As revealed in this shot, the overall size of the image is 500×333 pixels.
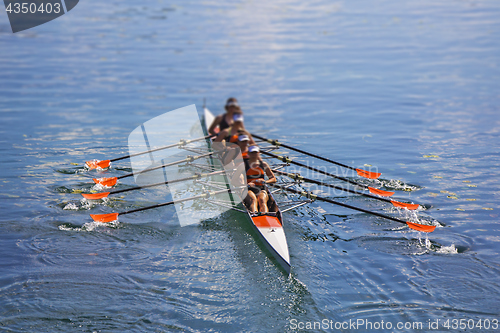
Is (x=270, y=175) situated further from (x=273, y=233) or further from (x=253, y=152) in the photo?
(x=273, y=233)

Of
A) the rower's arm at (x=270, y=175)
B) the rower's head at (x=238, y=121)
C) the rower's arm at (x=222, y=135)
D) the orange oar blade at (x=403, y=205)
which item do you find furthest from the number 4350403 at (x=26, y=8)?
the orange oar blade at (x=403, y=205)

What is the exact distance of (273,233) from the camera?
1030 cm

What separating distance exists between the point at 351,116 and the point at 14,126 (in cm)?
1613

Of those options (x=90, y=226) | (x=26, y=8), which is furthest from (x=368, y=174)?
(x=26, y=8)

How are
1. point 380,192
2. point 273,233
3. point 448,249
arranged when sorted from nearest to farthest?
point 273,233 → point 448,249 → point 380,192

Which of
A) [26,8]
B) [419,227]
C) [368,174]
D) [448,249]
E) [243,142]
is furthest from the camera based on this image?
[26,8]

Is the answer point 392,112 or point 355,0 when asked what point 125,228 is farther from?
point 355,0

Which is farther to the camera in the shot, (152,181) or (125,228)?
(152,181)

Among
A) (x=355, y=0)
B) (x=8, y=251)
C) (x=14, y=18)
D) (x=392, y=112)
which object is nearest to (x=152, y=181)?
(x=8, y=251)

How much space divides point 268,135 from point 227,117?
4.52 meters

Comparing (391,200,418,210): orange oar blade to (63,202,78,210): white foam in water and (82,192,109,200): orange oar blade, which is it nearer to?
(82,192,109,200): orange oar blade

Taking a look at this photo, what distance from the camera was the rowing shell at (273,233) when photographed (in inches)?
379

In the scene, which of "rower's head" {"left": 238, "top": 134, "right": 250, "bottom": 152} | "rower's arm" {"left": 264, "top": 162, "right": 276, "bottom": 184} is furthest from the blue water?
"rower's head" {"left": 238, "top": 134, "right": 250, "bottom": 152}

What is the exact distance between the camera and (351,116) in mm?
22453
